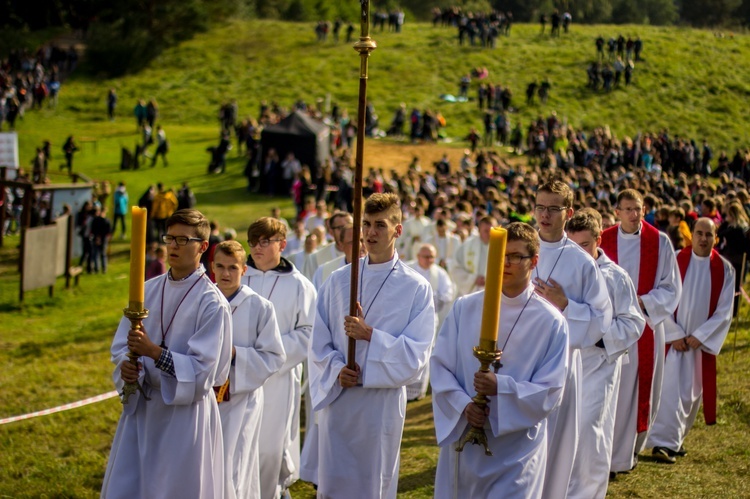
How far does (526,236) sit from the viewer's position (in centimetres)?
565

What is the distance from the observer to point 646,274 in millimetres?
8836

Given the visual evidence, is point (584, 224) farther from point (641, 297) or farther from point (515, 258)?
point (515, 258)

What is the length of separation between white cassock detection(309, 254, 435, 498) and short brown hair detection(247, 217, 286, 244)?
4.15 ft

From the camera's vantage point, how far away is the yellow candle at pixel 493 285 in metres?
4.96

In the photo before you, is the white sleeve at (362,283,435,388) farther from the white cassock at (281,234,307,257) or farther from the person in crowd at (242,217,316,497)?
the white cassock at (281,234,307,257)

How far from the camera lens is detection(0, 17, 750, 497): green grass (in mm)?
9453

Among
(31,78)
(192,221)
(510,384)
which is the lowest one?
(510,384)

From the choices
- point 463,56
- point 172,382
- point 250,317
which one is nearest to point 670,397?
point 250,317

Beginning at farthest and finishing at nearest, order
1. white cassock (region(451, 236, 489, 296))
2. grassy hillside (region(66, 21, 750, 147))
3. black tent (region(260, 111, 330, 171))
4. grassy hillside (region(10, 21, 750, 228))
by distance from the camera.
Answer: grassy hillside (region(66, 21, 750, 147)) → grassy hillside (region(10, 21, 750, 228)) → black tent (region(260, 111, 330, 171)) → white cassock (region(451, 236, 489, 296))

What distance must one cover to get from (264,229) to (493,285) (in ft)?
10.1

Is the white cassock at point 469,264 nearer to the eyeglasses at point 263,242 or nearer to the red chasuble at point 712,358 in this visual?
the red chasuble at point 712,358

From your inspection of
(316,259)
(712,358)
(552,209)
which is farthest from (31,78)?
(552,209)

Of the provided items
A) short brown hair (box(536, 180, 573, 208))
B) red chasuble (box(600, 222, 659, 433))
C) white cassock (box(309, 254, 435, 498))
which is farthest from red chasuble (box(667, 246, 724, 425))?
white cassock (box(309, 254, 435, 498))

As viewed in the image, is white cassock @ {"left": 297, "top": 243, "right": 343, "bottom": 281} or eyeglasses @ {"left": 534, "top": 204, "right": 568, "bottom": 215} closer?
eyeglasses @ {"left": 534, "top": 204, "right": 568, "bottom": 215}
